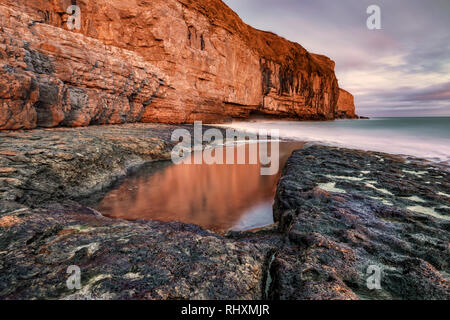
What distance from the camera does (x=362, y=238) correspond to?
1733 mm

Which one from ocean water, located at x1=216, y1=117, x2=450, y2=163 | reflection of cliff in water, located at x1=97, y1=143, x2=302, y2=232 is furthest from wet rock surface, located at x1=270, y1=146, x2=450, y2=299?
ocean water, located at x1=216, y1=117, x2=450, y2=163

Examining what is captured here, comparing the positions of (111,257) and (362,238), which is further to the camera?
(362,238)

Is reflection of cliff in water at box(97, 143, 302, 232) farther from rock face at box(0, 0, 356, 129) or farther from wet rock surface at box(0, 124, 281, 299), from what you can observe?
rock face at box(0, 0, 356, 129)

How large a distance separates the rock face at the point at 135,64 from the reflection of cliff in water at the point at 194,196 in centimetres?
364

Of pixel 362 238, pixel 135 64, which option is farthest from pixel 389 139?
pixel 135 64

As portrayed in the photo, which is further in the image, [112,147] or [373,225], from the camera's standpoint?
[112,147]

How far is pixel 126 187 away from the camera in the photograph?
12.8ft

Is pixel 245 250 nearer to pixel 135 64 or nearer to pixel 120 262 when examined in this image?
pixel 120 262

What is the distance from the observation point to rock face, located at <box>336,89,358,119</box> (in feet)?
201

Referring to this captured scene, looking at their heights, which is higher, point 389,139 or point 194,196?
point 389,139

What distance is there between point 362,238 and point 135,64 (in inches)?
462

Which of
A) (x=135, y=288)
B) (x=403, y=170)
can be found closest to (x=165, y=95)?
(x=403, y=170)
